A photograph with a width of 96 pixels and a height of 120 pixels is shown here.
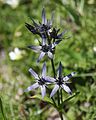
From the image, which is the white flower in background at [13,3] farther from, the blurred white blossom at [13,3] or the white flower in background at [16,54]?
the white flower in background at [16,54]

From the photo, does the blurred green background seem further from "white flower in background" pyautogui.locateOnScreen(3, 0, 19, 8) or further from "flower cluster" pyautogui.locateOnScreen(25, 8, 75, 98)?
"flower cluster" pyautogui.locateOnScreen(25, 8, 75, 98)

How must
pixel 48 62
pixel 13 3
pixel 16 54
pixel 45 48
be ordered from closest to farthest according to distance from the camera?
pixel 45 48 < pixel 48 62 < pixel 16 54 < pixel 13 3

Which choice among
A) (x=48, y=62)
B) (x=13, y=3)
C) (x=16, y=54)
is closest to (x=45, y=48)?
(x=48, y=62)

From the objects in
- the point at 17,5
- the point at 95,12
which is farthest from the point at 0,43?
the point at 95,12

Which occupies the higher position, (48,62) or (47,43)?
(47,43)

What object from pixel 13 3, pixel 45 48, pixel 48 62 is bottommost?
pixel 48 62

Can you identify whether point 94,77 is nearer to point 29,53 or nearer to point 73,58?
point 73,58

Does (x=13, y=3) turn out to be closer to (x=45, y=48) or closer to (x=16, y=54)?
(x=16, y=54)

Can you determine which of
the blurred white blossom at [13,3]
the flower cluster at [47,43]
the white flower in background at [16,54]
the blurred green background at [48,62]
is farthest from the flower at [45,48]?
the blurred white blossom at [13,3]
